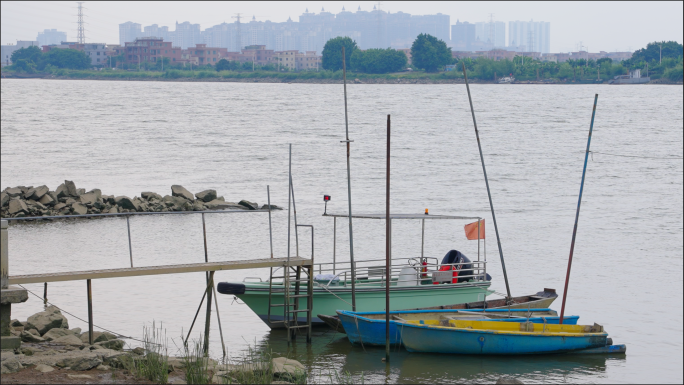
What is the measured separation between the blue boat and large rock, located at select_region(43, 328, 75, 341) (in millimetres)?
6048

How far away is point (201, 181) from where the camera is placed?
6134 centimetres

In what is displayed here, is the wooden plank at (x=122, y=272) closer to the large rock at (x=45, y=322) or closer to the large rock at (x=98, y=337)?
the large rock at (x=98, y=337)

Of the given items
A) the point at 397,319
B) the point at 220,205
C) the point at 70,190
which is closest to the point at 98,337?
the point at 397,319

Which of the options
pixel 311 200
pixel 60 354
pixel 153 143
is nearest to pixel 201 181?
pixel 311 200

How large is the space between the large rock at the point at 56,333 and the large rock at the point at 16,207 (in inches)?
868

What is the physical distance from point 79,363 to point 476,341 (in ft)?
29.7

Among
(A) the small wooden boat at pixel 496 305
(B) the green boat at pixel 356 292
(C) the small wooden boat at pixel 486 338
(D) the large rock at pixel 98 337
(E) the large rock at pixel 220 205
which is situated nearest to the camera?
(D) the large rock at pixel 98 337

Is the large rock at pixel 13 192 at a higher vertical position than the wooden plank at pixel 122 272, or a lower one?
lower

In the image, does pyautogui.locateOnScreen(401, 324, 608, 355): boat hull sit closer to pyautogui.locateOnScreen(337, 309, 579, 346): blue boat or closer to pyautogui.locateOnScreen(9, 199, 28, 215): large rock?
pyautogui.locateOnScreen(337, 309, 579, 346): blue boat

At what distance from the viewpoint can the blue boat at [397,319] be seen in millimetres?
19500

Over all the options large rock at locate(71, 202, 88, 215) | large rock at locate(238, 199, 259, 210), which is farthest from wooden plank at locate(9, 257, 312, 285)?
large rock at locate(238, 199, 259, 210)

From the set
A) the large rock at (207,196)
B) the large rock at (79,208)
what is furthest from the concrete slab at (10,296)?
the large rock at (207,196)

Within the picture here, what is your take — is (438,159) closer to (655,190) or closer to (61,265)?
(655,190)

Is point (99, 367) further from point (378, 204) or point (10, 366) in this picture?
point (378, 204)
